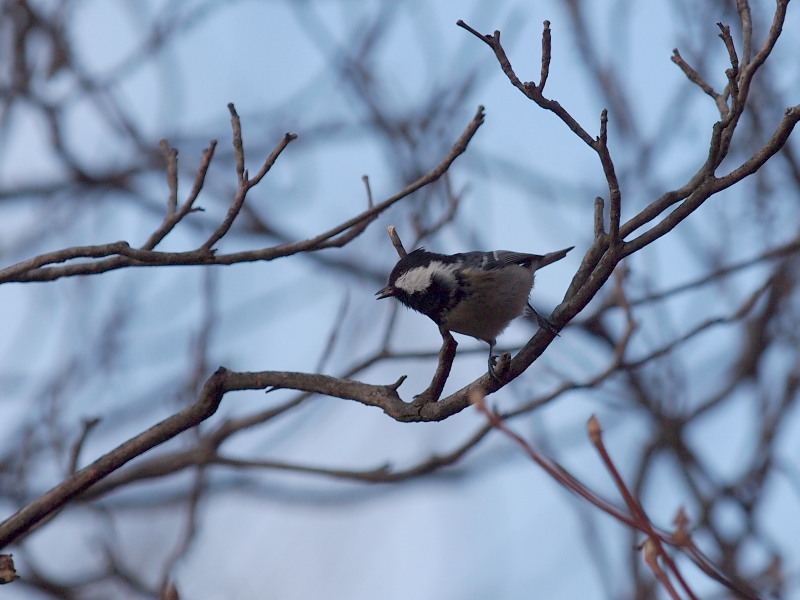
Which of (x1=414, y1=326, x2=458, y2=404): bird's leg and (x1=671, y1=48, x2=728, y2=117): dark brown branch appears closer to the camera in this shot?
(x1=414, y1=326, x2=458, y2=404): bird's leg

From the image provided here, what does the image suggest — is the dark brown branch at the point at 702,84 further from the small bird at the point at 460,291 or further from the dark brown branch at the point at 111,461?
the dark brown branch at the point at 111,461

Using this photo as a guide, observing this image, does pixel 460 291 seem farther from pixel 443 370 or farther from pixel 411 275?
pixel 443 370

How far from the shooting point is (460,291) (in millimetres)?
4570

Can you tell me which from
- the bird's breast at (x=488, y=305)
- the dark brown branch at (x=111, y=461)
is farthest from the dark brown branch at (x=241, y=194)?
the bird's breast at (x=488, y=305)

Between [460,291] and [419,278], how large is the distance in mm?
A: 226

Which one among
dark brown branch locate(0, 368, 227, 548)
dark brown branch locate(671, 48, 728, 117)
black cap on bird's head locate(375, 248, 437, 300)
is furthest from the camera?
black cap on bird's head locate(375, 248, 437, 300)

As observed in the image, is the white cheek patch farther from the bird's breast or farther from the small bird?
the bird's breast

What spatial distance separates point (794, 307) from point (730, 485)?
171 centimetres

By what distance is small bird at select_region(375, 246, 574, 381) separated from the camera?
14.9ft

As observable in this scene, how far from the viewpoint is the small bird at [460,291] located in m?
4.55

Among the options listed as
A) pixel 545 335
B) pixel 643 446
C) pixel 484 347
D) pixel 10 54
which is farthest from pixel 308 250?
pixel 10 54

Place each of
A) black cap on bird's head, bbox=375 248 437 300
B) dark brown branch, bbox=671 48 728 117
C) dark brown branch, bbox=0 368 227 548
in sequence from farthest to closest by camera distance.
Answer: black cap on bird's head, bbox=375 248 437 300 → dark brown branch, bbox=671 48 728 117 → dark brown branch, bbox=0 368 227 548

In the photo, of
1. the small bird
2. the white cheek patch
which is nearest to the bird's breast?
the small bird

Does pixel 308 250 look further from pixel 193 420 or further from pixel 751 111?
pixel 751 111
